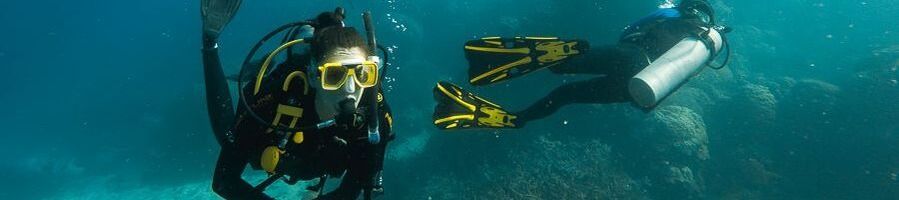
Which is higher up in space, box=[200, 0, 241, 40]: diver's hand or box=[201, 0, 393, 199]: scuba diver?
box=[200, 0, 241, 40]: diver's hand

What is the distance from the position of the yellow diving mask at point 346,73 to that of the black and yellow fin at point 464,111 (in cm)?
265

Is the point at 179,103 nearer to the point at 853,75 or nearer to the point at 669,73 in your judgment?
the point at 669,73

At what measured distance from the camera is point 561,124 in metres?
9.80

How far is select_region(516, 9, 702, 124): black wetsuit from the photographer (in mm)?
5242

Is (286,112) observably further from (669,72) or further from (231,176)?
(669,72)

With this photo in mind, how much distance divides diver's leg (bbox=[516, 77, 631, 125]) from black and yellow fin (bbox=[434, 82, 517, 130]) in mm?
251

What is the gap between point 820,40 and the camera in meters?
24.0

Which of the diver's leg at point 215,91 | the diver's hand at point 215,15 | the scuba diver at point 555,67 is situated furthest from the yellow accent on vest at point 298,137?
the scuba diver at point 555,67

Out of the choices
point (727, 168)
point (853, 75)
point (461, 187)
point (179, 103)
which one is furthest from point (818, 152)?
point (179, 103)

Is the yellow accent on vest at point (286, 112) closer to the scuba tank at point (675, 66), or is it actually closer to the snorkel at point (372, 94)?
the snorkel at point (372, 94)

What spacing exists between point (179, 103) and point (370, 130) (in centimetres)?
1564

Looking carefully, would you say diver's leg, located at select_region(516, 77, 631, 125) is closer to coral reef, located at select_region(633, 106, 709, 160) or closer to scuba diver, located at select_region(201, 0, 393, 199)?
scuba diver, located at select_region(201, 0, 393, 199)

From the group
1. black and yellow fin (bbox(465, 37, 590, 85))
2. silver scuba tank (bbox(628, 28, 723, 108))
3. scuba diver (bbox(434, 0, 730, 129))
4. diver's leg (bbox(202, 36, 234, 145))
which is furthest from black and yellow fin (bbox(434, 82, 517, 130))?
diver's leg (bbox(202, 36, 234, 145))

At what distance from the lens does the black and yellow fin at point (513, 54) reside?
5.05m
